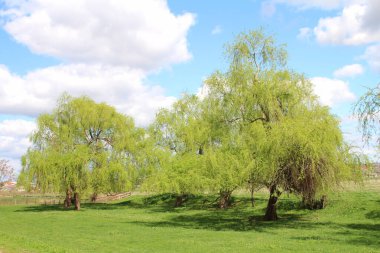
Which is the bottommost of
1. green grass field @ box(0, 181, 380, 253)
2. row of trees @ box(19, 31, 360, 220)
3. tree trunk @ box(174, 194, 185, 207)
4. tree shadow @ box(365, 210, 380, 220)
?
green grass field @ box(0, 181, 380, 253)

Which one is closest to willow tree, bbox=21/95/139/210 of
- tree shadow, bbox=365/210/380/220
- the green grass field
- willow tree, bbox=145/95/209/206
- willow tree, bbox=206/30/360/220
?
willow tree, bbox=145/95/209/206

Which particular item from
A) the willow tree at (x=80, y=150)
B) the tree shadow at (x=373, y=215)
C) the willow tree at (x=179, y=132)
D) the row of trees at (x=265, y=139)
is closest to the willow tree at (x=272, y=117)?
the row of trees at (x=265, y=139)

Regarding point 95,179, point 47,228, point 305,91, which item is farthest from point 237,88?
point 95,179

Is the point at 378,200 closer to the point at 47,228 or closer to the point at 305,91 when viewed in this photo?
the point at 305,91

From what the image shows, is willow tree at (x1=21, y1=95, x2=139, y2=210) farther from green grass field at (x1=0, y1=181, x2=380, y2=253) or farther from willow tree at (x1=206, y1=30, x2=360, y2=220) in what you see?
willow tree at (x1=206, y1=30, x2=360, y2=220)

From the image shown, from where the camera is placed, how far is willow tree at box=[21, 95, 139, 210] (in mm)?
43656

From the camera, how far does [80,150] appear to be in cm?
4422

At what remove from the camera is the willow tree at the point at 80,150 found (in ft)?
143

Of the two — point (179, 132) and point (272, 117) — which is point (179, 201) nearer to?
point (179, 132)

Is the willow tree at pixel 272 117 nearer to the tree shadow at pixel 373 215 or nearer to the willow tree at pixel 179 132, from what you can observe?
the tree shadow at pixel 373 215

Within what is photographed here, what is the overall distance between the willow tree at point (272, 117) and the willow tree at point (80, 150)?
66.3 feet

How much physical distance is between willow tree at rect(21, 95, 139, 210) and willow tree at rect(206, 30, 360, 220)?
66.3 feet

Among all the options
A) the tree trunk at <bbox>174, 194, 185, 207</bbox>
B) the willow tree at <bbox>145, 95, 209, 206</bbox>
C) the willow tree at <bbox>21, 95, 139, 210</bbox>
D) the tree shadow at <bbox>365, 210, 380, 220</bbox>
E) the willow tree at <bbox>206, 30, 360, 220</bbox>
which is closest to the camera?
the willow tree at <bbox>206, 30, 360, 220</bbox>

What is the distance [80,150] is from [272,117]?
24504mm
